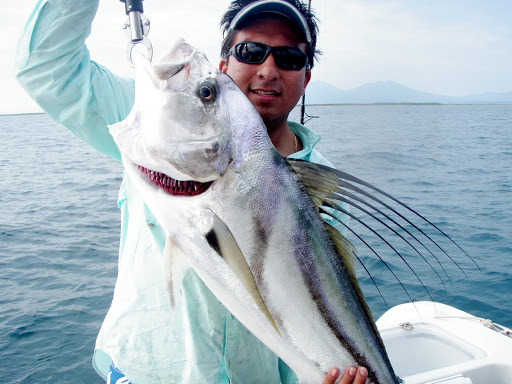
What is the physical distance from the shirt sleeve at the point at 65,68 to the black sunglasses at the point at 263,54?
2.18 feet

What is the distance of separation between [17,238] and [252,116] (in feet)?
29.9

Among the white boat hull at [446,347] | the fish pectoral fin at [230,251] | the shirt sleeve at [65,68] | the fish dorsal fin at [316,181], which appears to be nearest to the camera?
the fish pectoral fin at [230,251]

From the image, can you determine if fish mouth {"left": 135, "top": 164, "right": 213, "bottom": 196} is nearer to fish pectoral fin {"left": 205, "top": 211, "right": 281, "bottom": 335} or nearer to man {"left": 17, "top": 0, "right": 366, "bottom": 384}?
fish pectoral fin {"left": 205, "top": 211, "right": 281, "bottom": 335}

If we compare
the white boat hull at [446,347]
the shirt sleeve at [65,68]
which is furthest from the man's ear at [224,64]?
the white boat hull at [446,347]

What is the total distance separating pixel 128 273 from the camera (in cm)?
209

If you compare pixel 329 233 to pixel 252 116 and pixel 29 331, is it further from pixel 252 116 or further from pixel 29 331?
pixel 29 331

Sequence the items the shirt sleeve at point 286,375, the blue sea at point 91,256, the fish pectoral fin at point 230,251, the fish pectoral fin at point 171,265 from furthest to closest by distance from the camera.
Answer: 1. the blue sea at point 91,256
2. the shirt sleeve at point 286,375
3. the fish pectoral fin at point 171,265
4. the fish pectoral fin at point 230,251

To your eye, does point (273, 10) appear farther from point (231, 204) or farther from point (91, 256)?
point (91, 256)

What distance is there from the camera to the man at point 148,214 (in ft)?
6.19

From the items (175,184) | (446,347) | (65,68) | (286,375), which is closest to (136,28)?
(65,68)

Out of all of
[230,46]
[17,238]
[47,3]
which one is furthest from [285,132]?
[17,238]

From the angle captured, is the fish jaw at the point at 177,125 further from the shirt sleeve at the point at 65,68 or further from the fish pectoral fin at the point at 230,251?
the shirt sleeve at the point at 65,68

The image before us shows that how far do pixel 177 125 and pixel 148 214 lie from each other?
0.69 meters

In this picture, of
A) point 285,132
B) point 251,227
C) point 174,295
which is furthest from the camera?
point 285,132
